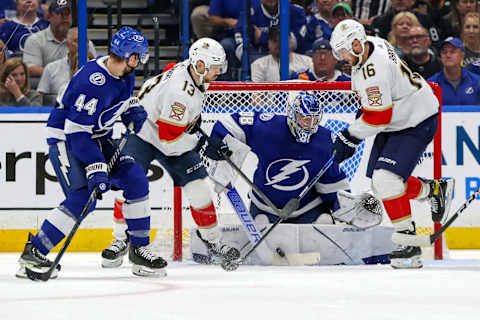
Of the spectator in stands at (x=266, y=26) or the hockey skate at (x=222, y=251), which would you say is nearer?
the hockey skate at (x=222, y=251)

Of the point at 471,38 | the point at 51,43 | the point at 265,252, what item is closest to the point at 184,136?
the point at 265,252

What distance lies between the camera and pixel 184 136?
496cm

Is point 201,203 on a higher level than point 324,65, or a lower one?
lower

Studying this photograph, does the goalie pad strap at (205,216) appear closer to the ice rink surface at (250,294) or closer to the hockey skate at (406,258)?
the ice rink surface at (250,294)

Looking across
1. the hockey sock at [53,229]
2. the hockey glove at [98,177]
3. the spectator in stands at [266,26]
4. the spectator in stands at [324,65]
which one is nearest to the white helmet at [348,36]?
the hockey glove at [98,177]

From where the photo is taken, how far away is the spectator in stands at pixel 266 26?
6.72m

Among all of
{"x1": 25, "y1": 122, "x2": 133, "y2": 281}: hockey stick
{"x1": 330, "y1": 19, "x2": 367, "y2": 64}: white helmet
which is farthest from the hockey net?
{"x1": 25, "y1": 122, "x2": 133, "y2": 281}: hockey stick

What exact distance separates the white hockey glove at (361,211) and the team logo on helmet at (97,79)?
1.62 meters

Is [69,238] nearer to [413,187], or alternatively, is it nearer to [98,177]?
[98,177]

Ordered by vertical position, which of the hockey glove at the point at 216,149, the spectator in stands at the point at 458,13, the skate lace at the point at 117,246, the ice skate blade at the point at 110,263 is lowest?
the ice skate blade at the point at 110,263

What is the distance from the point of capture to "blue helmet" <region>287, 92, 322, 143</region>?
5188 millimetres

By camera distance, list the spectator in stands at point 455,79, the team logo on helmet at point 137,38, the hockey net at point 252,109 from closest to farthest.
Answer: the team logo on helmet at point 137,38
the hockey net at point 252,109
the spectator in stands at point 455,79

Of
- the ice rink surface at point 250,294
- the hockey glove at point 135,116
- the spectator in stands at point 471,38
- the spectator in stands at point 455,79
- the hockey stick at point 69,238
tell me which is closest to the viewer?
the ice rink surface at point 250,294

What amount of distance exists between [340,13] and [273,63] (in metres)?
0.79
